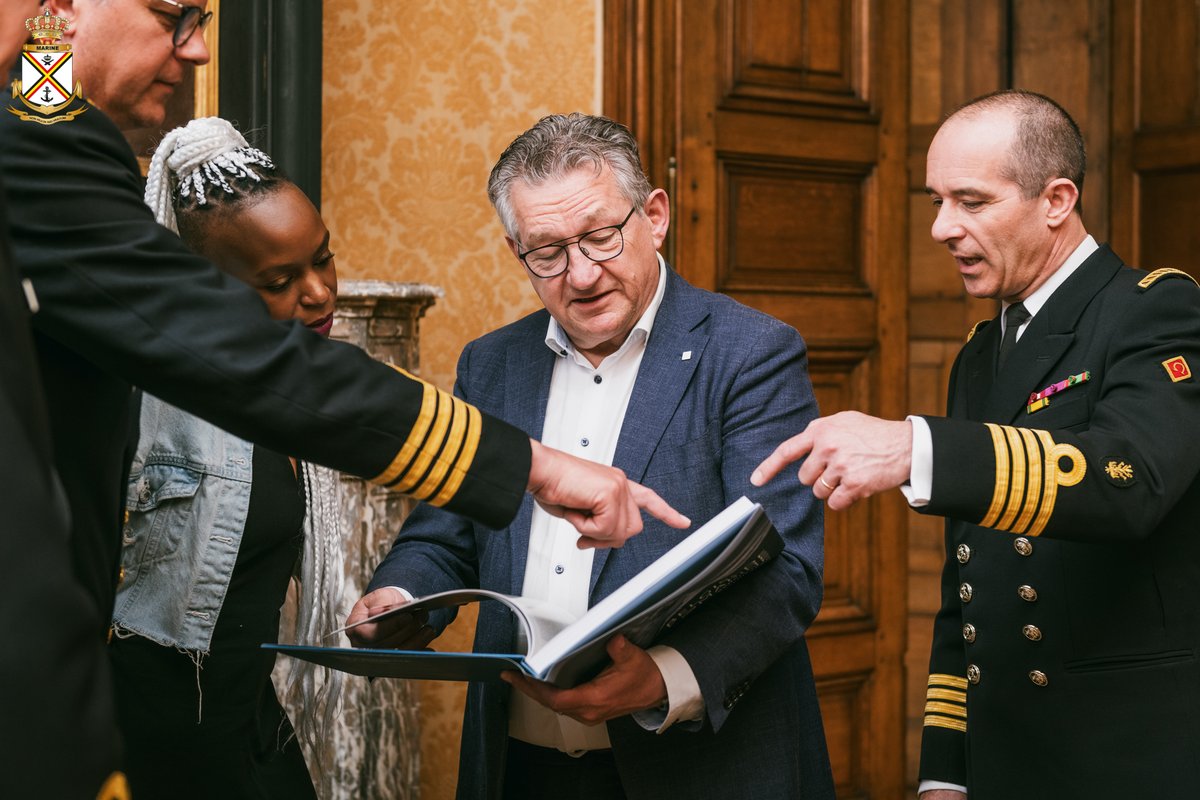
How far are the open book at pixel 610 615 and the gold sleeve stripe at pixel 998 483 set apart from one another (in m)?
0.25

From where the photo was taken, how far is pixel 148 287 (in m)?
1.14

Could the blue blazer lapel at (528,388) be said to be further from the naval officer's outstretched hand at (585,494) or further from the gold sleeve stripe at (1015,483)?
the gold sleeve stripe at (1015,483)

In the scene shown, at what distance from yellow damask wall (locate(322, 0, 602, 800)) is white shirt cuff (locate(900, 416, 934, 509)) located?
2086 mm

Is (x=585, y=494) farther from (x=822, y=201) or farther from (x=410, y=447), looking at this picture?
(x=822, y=201)

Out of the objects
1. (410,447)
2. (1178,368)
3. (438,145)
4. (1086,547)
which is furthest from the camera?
(438,145)

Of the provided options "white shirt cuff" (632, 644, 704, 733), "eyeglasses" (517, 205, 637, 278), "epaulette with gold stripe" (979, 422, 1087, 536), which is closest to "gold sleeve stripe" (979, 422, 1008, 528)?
"epaulette with gold stripe" (979, 422, 1087, 536)

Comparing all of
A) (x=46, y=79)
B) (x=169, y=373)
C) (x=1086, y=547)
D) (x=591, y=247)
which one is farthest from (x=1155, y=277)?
(x=46, y=79)

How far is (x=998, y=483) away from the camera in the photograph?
4.76 feet

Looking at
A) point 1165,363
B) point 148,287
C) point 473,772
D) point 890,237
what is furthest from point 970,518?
point 890,237

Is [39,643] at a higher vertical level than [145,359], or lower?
lower

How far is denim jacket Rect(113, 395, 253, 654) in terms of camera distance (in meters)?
1.60

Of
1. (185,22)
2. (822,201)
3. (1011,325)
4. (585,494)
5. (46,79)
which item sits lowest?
(585,494)

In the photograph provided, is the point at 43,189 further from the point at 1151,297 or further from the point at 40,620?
the point at 1151,297

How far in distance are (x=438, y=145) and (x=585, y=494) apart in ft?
7.44
